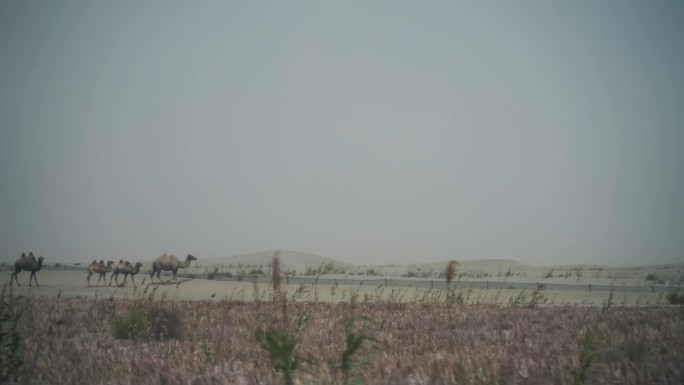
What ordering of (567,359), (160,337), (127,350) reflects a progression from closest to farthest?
(567,359)
(127,350)
(160,337)

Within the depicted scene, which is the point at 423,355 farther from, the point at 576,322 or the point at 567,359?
the point at 576,322

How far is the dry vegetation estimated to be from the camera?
4.80 metres

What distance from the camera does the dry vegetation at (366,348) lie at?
480 cm

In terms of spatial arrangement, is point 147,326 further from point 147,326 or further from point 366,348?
point 366,348

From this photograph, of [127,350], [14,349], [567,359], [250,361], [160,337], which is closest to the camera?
[14,349]

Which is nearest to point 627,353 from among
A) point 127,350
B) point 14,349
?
point 127,350

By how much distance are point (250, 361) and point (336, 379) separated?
1679 millimetres

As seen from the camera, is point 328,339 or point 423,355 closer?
point 423,355

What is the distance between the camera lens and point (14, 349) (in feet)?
17.1

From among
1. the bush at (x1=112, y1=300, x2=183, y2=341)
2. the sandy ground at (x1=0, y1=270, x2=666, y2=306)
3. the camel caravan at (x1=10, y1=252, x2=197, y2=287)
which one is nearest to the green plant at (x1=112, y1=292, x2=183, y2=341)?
the bush at (x1=112, y1=300, x2=183, y2=341)

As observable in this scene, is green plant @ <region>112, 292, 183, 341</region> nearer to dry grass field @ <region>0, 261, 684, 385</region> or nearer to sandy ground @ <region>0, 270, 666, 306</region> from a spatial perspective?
dry grass field @ <region>0, 261, 684, 385</region>

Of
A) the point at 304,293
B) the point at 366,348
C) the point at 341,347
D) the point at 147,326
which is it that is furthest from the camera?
the point at 304,293

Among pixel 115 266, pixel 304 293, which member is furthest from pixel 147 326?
pixel 115 266

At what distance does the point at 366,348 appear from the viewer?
23.5ft
